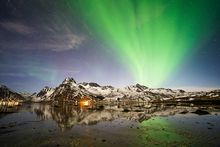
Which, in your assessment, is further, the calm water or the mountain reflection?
the mountain reflection

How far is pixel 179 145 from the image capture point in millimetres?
30406

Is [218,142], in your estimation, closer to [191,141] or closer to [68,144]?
[191,141]

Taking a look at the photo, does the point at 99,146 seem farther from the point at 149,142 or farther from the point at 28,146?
the point at 28,146

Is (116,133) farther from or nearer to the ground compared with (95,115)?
nearer to the ground

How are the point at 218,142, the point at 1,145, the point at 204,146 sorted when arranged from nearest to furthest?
the point at 204,146 < the point at 218,142 < the point at 1,145

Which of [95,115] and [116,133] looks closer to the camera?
[116,133]

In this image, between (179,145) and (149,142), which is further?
(149,142)

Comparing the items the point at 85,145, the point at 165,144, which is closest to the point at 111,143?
the point at 85,145

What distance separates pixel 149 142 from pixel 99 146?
9267 mm

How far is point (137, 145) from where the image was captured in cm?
3200

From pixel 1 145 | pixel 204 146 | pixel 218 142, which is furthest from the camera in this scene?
pixel 1 145

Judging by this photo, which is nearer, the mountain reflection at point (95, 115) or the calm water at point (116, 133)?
the calm water at point (116, 133)

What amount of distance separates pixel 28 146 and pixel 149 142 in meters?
22.0

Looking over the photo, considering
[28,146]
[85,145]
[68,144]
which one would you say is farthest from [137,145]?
[28,146]
